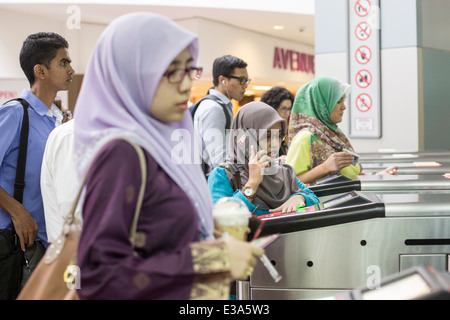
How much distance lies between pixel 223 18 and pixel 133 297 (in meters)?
8.77

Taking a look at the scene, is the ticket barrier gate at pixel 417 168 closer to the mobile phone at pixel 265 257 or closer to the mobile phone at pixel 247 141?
the mobile phone at pixel 247 141

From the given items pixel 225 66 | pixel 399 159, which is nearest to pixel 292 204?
pixel 225 66

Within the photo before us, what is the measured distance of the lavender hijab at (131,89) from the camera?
3.69 feet

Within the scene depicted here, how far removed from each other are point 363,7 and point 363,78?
642 mm

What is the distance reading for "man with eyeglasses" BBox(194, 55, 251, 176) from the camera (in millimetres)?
3092

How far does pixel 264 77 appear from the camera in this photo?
35.5 ft

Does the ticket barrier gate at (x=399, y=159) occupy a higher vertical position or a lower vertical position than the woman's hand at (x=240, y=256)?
higher

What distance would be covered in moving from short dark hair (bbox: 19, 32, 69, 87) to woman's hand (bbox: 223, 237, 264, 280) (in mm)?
1541

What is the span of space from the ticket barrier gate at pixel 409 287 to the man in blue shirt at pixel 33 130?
4.30ft

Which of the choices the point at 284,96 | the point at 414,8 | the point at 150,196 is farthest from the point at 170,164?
the point at 414,8

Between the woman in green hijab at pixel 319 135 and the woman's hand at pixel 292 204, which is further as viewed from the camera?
the woman in green hijab at pixel 319 135

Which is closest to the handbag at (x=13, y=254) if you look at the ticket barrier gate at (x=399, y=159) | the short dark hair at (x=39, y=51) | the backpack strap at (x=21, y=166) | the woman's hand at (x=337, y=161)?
the backpack strap at (x=21, y=166)

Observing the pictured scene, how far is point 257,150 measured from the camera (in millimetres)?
2359

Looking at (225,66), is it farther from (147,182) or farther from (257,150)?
(147,182)
